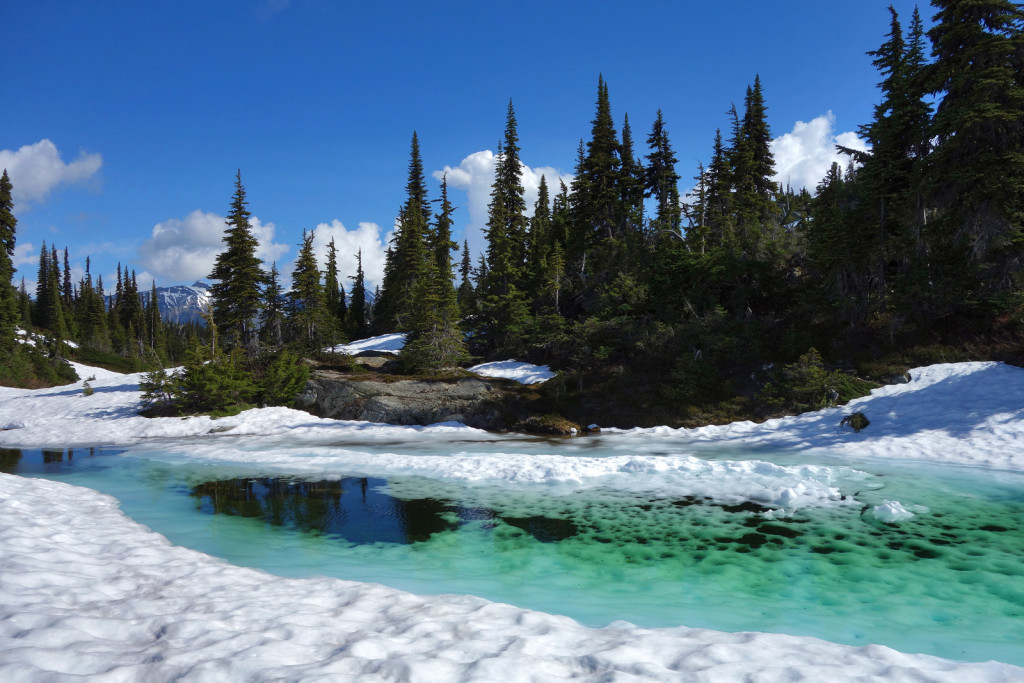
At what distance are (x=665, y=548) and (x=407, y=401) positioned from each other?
20689 mm

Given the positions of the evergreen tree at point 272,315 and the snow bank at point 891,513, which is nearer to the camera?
the snow bank at point 891,513

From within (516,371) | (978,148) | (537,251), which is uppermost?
(537,251)

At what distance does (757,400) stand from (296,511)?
20.2 m

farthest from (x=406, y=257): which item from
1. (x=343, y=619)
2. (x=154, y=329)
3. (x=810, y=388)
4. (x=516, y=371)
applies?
(x=154, y=329)

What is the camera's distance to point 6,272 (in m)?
41.4

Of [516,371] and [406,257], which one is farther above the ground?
[406,257]

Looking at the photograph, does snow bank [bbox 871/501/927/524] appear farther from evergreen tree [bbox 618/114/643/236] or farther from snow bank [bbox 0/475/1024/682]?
evergreen tree [bbox 618/114/643/236]

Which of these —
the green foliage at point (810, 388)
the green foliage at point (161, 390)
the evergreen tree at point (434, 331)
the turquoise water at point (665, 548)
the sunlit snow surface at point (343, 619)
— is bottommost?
the turquoise water at point (665, 548)

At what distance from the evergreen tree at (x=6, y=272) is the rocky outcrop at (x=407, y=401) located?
34.3 meters

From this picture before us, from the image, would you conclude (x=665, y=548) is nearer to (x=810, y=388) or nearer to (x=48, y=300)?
(x=810, y=388)

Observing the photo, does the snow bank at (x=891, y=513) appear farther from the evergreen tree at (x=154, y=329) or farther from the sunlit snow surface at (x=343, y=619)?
the evergreen tree at (x=154, y=329)

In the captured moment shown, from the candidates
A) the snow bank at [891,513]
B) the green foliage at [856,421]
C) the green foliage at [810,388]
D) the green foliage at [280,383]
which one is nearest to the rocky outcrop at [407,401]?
the green foliage at [280,383]

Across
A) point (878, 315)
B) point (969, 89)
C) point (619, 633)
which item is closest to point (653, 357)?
point (878, 315)

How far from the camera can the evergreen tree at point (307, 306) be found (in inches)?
1586
